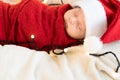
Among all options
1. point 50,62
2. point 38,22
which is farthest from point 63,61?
point 38,22

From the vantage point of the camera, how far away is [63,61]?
30.3 inches

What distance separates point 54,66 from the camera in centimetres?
75

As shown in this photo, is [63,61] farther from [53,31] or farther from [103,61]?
[53,31]

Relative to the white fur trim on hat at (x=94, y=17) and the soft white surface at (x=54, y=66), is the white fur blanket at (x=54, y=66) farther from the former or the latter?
the white fur trim on hat at (x=94, y=17)

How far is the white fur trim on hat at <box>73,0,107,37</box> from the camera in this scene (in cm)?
91

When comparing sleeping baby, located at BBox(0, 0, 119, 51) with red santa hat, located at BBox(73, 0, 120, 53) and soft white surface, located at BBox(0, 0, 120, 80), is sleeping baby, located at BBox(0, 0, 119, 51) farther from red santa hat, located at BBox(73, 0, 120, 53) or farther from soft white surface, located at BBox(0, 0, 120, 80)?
soft white surface, located at BBox(0, 0, 120, 80)

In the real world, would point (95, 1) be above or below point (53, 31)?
above

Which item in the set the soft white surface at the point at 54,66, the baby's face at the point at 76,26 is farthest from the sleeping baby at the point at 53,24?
the soft white surface at the point at 54,66

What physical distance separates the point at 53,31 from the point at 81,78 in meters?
0.31

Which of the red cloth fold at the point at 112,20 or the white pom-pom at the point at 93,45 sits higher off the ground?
the red cloth fold at the point at 112,20

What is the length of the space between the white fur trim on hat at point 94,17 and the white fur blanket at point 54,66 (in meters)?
0.12

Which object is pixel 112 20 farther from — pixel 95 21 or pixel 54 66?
pixel 54 66

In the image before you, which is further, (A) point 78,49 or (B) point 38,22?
(B) point 38,22

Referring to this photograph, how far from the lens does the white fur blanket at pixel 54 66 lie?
27.3 inches
